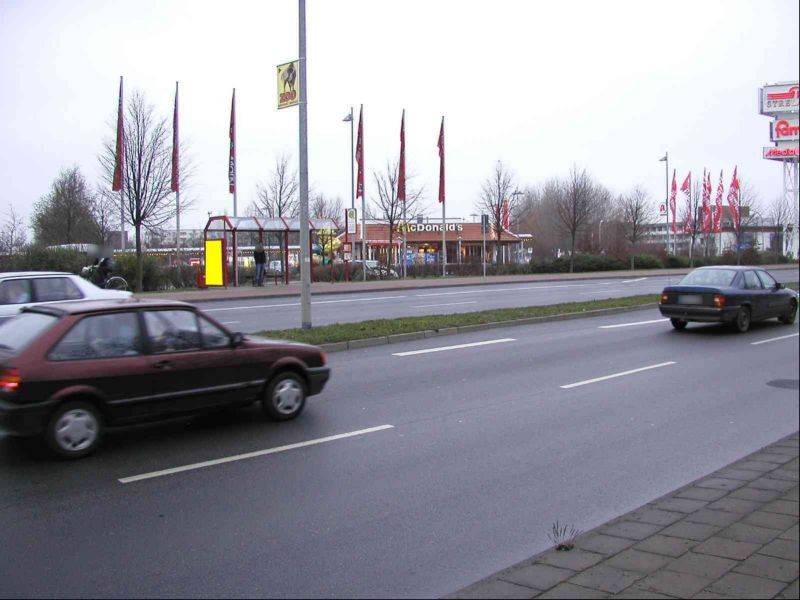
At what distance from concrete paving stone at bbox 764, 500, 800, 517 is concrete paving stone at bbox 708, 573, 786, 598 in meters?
0.30

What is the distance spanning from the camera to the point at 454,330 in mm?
15812

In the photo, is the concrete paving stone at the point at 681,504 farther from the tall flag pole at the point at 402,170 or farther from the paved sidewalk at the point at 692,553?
the tall flag pole at the point at 402,170

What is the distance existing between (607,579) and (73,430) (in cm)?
483

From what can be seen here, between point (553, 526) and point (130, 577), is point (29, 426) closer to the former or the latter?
point (130, 577)

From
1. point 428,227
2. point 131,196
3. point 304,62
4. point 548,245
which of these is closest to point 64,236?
point 131,196

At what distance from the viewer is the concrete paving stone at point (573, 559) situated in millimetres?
3762

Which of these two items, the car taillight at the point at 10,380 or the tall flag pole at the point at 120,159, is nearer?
the car taillight at the point at 10,380

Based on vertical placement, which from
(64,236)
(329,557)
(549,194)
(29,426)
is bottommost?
(329,557)

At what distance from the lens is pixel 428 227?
231ft

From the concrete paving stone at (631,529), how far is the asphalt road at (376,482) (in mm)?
461

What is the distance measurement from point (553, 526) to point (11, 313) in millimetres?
10212

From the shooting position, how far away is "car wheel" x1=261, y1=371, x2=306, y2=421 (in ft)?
25.7

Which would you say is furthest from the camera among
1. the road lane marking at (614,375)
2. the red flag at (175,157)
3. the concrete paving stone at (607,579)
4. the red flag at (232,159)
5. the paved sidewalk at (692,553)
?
the red flag at (232,159)

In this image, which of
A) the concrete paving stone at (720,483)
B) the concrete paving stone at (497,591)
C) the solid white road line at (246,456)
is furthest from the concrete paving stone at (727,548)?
the solid white road line at (246,456)
